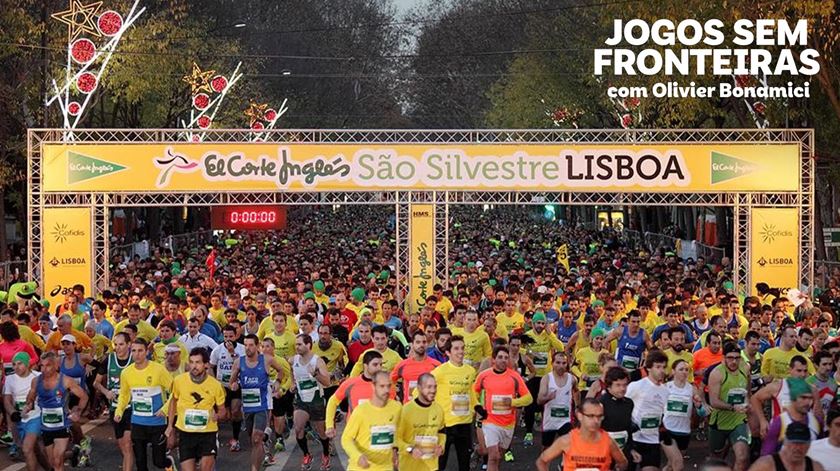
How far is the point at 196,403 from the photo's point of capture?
13.7m

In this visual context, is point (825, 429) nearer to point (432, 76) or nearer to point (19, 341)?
point (19, 341)

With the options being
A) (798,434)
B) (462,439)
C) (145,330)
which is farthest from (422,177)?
(798,434)

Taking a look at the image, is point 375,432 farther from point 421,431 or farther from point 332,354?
point 332,354

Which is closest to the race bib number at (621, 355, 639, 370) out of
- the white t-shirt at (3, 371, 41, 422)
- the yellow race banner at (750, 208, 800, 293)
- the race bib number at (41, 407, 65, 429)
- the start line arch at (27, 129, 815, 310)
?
the race bib number at (41, 407, 65, 429)

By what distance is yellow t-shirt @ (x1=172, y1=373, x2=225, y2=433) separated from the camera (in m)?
13.7

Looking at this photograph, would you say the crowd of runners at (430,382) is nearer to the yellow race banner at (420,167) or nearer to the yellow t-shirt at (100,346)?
the yellow t-shirt at (100,346)

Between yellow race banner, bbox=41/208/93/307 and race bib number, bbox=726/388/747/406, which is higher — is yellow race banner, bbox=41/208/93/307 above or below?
above

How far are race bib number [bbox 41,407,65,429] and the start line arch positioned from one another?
14354mm

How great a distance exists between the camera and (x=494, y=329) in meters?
18.8

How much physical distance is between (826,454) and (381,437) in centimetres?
335

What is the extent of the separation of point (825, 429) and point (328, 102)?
8822 cm

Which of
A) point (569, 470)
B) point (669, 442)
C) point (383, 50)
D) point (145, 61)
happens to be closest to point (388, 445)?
point (569, 470)

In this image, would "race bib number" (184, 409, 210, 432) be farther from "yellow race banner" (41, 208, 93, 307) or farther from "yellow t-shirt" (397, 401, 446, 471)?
"yellow race banner" (41, 208, 93, 307)

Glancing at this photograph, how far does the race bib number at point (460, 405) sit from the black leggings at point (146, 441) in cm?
286
